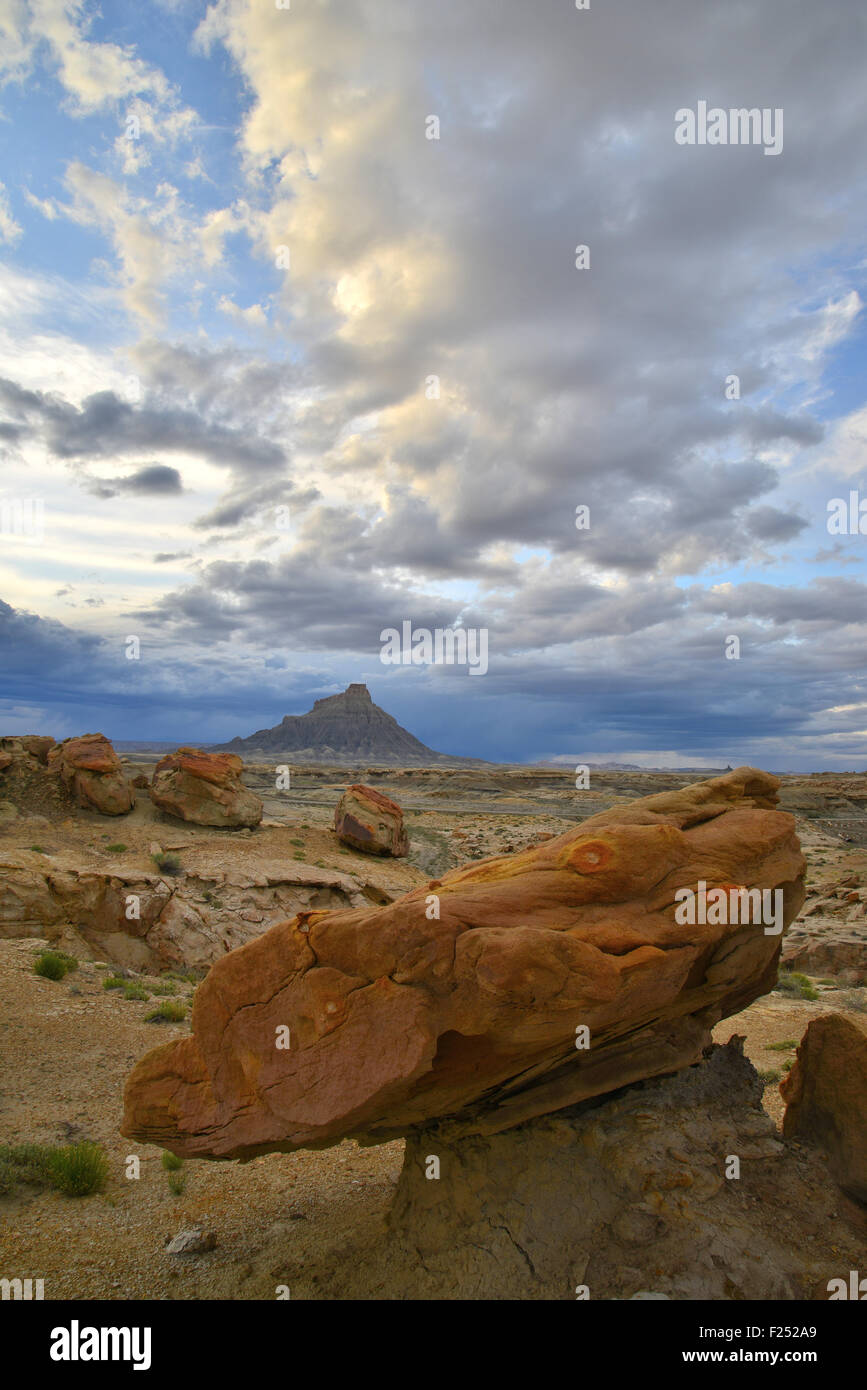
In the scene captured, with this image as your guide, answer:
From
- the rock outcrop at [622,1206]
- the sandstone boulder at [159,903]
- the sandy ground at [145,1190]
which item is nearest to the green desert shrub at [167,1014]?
the sandy ground at [145,1190]

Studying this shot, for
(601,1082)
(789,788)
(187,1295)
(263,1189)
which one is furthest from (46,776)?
(789,788)

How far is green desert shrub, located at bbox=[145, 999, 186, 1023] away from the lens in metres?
17.0

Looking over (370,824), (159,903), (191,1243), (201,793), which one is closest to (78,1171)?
(191,1243)

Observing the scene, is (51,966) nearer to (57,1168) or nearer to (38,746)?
(57,1168)

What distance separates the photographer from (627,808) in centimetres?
897

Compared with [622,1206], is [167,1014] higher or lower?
lower

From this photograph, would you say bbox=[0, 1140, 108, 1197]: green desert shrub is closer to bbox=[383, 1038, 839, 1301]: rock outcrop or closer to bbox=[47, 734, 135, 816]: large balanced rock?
bbox=[383, 1038, 839, 1301]: rock outcrop

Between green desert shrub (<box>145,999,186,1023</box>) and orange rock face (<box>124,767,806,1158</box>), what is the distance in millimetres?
10070

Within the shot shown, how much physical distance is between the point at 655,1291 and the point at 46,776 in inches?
1493

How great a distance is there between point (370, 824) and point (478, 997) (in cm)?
3633

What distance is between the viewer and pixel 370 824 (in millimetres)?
42188

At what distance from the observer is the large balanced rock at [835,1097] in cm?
770

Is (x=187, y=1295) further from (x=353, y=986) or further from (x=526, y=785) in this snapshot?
(x=526, y=785)

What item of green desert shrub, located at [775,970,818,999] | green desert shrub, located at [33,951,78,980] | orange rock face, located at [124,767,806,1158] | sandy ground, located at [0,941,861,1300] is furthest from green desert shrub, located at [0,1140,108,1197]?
green desert shrub, located at [775,970,818,999]
